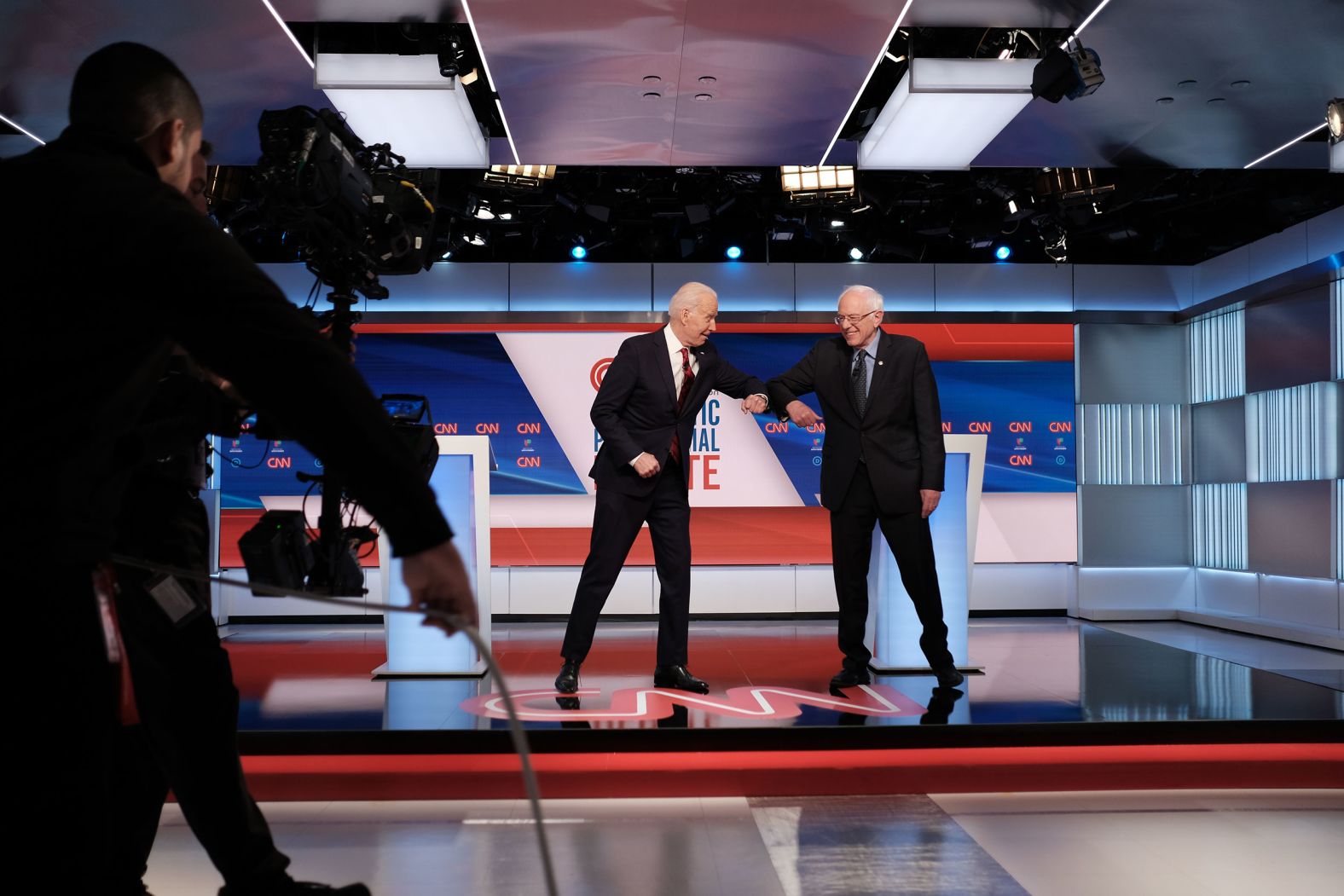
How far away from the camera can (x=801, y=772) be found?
9.68 ft

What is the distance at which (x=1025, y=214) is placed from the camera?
6836mm

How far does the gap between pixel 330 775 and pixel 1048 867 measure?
202 centimetres

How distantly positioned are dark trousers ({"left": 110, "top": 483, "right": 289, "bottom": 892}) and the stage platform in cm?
126

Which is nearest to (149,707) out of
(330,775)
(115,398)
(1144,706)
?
(115,398)

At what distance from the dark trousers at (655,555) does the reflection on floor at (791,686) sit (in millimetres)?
243

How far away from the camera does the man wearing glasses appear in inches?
149

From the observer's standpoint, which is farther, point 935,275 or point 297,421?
point 935,275

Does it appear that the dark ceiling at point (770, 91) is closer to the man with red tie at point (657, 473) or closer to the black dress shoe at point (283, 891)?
the man with red tie at point (657, 473)

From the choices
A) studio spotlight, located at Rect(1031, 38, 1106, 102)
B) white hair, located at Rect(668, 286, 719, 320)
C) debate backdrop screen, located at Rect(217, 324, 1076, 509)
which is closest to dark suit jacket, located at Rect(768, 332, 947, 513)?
white hair, located at Rect(668, 286, 719, 320)

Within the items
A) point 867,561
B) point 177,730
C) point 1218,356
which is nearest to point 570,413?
point 867,561

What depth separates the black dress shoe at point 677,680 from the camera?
12.2ft

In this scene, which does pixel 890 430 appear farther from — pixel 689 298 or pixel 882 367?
pixel 689 298

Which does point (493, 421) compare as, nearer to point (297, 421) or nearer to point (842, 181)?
point (842, 181)

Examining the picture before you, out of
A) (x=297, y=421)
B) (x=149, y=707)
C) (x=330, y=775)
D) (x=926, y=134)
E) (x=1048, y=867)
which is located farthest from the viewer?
(x=926, y=134)
